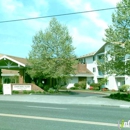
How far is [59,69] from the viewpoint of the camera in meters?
32.0

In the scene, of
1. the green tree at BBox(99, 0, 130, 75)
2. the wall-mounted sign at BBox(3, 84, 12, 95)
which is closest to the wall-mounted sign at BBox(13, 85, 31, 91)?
the wall-mounted sign at BBox(3, 84, 12, 95)

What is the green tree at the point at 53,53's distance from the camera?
31716 mm

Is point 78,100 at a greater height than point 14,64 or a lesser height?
lesser

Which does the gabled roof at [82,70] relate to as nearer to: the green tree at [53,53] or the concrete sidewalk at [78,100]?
the green tree at [53,53]

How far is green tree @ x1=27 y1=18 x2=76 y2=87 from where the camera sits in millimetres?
31716

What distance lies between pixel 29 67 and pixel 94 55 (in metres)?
22.8

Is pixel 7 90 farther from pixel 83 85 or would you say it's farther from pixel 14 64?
pixel 83 85

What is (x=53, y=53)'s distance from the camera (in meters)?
32.2

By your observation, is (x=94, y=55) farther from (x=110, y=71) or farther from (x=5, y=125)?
(x=5, y=125)

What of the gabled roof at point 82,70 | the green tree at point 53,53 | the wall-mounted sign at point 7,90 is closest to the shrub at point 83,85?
the gabled roof at point 82,70

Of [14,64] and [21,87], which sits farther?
[14,64]

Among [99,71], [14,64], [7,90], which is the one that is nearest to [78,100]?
[7,90]

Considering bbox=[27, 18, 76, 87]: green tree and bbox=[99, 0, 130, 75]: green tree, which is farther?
bbox=[27, 18, 76, 87]: green tree

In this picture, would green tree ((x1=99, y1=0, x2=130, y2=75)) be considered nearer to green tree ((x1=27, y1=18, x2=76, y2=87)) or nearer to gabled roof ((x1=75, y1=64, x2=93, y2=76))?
green tree ((x1=27, y1=18, x2=76, y2=87))
